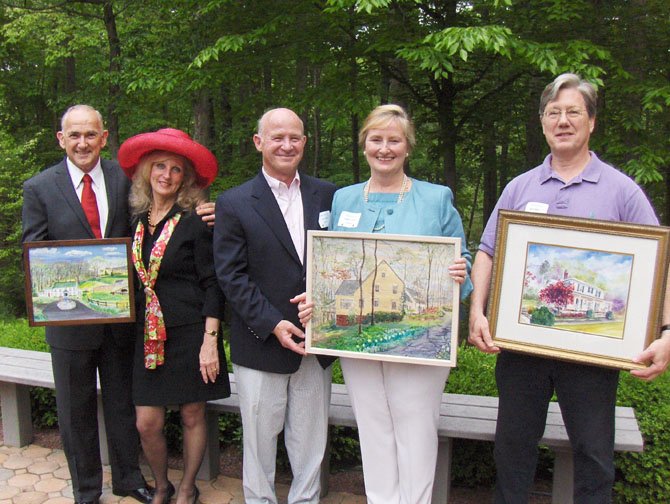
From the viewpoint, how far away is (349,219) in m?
2.86

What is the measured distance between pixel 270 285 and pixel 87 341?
1201mm

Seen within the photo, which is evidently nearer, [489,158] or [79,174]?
[79,174]

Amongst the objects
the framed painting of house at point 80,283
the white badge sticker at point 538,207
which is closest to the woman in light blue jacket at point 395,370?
the white badge sticker at point 538,207

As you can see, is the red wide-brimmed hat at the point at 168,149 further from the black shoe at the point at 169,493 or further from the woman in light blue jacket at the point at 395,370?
the black shoe at the point at 169,493

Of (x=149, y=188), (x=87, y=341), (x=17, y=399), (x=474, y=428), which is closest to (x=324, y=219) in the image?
(x=149, y=188)

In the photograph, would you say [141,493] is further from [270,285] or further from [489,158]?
[489,158]

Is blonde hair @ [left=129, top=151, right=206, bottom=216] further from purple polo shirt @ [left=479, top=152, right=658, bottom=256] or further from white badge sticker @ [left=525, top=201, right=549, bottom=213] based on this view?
white badge sticker @ [left=525, top=201, right=549, bottom=213]

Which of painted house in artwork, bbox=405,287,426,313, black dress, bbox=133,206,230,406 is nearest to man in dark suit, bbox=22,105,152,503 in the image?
black dress, bbox=133,206,230,406

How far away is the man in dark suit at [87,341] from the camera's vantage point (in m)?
3.27

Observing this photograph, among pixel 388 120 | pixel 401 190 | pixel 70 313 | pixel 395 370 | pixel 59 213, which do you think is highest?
pixel 388 120

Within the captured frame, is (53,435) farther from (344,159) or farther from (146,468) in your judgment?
(344,159)

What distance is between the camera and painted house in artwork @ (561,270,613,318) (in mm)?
2436

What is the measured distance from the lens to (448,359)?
105 inches

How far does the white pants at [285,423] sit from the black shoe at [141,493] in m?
0.82
